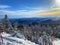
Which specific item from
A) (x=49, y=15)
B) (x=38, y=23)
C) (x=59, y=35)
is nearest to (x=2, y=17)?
(x=38, y=23)

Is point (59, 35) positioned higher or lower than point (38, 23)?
lower

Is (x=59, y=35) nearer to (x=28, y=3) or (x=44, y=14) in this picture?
(x=44, y=14)

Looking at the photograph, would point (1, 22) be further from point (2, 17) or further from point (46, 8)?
point (46, 8)

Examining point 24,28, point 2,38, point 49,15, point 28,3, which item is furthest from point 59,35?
point 2,38

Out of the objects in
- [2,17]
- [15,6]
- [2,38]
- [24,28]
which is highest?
[15,6]

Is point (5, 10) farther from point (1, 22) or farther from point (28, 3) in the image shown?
point (28, 3)

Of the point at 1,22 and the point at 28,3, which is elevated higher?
the point at 28,3

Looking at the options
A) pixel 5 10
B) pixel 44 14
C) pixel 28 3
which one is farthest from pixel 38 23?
pixel 5 10
